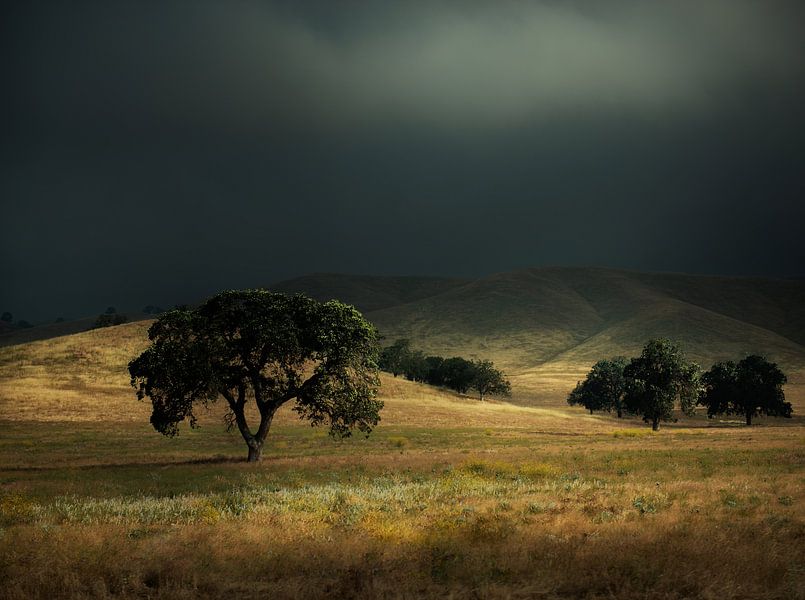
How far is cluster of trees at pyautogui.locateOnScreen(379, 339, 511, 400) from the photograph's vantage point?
140 meters

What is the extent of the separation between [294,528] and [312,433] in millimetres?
51047

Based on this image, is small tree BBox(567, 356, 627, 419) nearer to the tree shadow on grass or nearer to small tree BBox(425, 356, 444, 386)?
small tree BBox(425, 356, 444, 386)

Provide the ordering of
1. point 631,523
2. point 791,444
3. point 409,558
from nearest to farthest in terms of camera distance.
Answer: point 409,558 → point 631,523 → point 791,444

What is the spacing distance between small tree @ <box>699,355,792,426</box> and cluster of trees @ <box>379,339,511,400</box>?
47110 millimetres

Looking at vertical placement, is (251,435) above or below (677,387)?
below

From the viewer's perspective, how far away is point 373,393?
41750mm

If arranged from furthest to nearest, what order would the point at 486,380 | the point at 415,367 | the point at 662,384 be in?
the point at 415,367 < the point at 486,380 < the point at 662,384

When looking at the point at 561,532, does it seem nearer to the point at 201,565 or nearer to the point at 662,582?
the point at 662,582

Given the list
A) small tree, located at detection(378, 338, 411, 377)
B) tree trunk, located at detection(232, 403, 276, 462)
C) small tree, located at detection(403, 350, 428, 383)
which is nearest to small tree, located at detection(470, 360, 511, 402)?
small tree, located at detection(403, 350, 428, 383)

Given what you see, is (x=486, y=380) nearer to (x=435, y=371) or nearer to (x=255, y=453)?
(x=435, y=371)

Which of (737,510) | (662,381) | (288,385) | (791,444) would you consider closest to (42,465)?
(288,385)

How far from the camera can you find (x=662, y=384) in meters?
87.1

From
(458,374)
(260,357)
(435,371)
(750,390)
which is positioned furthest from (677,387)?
(435,371)

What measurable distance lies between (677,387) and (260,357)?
69.7 m
